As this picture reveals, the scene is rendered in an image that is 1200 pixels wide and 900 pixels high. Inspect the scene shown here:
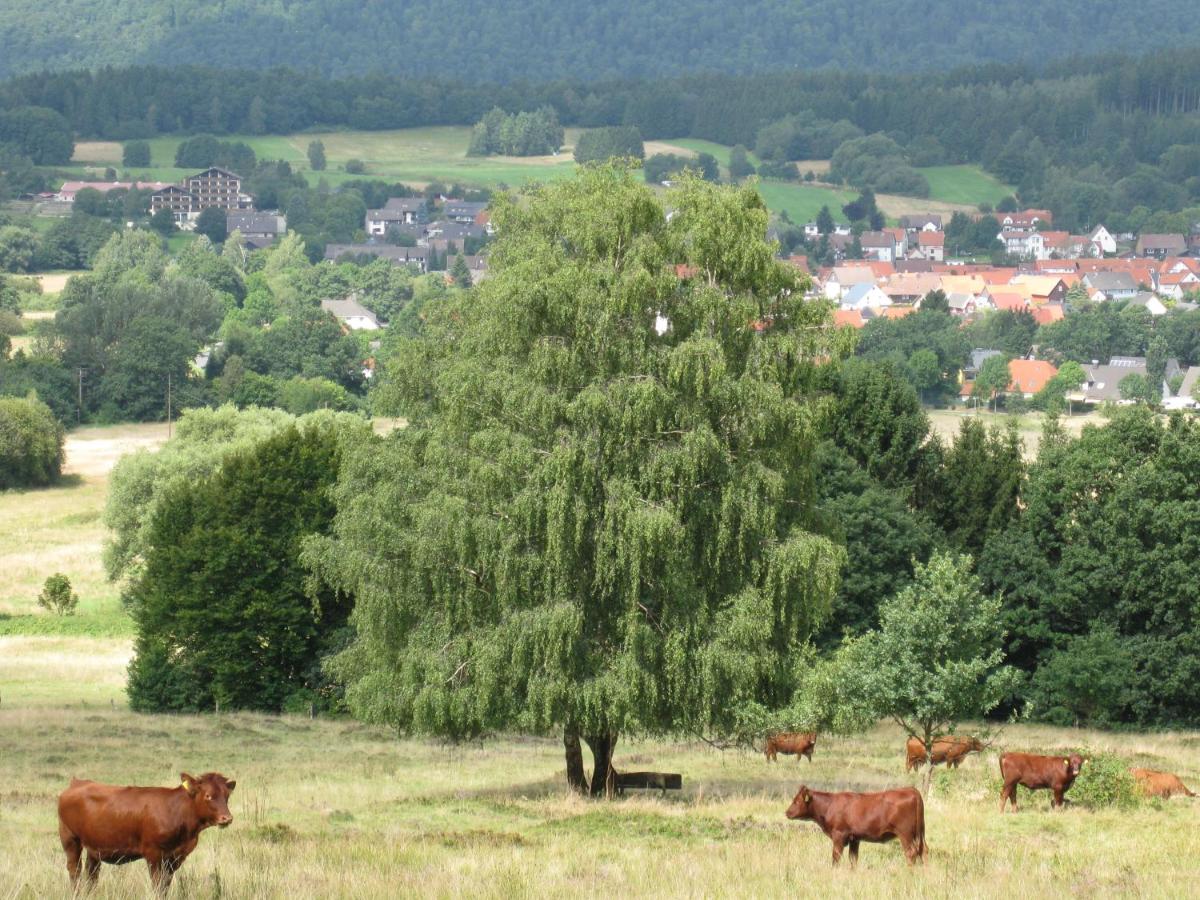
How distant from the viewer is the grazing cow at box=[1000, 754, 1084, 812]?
25.2 m

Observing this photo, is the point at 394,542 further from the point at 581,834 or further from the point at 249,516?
the point at 249,516

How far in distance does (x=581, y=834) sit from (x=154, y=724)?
2125cm

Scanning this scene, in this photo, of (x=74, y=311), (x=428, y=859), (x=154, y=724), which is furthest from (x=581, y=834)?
(x=74, y=311)

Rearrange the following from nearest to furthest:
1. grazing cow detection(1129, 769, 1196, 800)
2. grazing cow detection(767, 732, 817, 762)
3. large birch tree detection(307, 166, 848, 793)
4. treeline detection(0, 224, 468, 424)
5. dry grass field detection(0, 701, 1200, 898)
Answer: dry grass field detection(0, 701, 1200, 898), large birch tree detection(307, 166, 848, 793), grazing cow detection(1129, 769, 1196, 800), grazing cow detection(767, 732, 817, 762), treeline detection(0, 224, 468, 424)

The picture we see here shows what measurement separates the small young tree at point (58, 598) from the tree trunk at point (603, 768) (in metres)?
41.5

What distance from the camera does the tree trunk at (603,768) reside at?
28500mm

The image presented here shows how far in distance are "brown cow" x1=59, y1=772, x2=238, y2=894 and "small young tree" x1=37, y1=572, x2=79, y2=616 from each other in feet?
169

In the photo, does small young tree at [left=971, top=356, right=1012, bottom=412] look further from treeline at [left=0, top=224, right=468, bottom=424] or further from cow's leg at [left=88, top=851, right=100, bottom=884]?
cow's leg at [left=88, top=851, right=100, bottom=884]

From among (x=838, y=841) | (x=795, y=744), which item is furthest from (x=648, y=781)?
(x=838, y=841)

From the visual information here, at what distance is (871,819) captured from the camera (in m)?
19.5

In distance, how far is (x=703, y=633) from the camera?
26.9 meters

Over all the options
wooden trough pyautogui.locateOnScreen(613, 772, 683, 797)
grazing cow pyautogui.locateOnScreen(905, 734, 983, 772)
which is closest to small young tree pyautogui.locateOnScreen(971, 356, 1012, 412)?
grazing cow pyautogui.locateOnScreen(905, 734, 983, 772)

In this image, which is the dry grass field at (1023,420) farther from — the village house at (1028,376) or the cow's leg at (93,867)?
the cow's leg at (93,867)

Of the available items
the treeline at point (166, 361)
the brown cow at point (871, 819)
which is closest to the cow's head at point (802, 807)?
the brown cow at point (871, 819)
